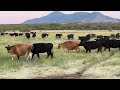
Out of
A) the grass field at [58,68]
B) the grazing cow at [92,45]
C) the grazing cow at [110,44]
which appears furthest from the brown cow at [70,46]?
the grass field at [58,68]

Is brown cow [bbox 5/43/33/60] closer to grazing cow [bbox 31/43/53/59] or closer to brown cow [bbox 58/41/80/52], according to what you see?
grazing cow [bbox 31/43/53/59]

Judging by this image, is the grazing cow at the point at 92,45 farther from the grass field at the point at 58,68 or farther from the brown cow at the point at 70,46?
the grass field at the point at 58,68

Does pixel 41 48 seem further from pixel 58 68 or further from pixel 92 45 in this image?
pixel 92 45

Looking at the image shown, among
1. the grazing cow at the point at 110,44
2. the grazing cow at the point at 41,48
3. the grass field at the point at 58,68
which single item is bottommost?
the grazing cow at the point at 110,44

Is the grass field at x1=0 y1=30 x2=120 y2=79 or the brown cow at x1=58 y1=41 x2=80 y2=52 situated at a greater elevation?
the grass field at x1=0 y1=30 x2=120 y2=79

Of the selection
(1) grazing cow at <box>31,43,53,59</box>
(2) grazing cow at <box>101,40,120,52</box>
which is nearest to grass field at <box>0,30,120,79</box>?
(1) grazing cow at <box>31,43,53,59</box>

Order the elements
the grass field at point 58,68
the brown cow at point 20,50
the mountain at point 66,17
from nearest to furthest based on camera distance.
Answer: the grass field at point 58,68 < the mountain at point 66,17 < the brown cow at point 20,50

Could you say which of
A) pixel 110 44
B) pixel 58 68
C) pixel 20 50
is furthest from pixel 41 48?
pixel 110 44
